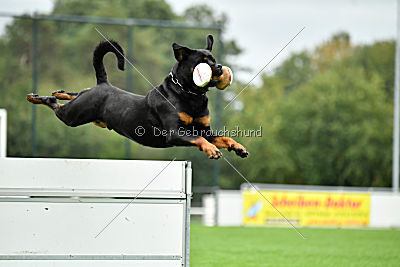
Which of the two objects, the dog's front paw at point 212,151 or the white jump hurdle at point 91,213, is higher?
the dog's front paw at point 212,151

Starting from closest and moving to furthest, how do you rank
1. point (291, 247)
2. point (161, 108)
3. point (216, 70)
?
point (216, 70) → point (161, 108) → point (291, 247)

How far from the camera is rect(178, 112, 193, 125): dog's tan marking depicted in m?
4.89

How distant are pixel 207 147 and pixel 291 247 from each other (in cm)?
728

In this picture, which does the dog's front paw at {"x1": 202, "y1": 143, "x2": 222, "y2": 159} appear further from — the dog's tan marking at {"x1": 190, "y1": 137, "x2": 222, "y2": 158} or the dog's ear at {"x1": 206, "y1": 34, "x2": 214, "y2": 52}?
the dog's ear at {"x1": 206, "y1": 34, "x2": 214, "y2": 52}

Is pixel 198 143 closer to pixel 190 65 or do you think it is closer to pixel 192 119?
pixel 192 119

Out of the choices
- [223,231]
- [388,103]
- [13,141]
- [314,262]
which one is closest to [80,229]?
[314,262]

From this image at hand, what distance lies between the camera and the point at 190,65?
4879mm

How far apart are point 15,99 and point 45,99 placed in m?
12.6

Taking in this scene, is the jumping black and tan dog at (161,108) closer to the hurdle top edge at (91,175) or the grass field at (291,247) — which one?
the hurdle top edge at (91,175)

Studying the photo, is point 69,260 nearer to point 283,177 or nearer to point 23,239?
point 23,239

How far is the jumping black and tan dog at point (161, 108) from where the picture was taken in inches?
191

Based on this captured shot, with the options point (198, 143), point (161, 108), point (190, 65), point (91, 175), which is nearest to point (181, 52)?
point (190, 65)

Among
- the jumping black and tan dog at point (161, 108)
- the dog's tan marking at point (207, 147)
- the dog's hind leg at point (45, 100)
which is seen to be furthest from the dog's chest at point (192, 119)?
the dog's hind leg at point (45, 100)

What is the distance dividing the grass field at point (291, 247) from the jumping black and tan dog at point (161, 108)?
381 cm
